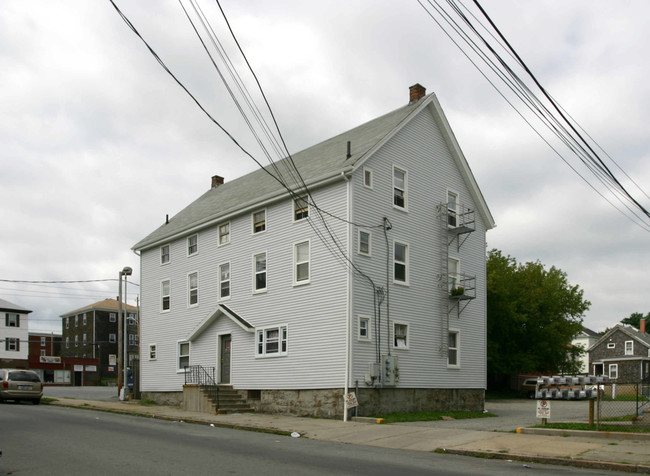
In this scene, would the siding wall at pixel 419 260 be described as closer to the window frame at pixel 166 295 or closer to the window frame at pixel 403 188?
the window frame at pixel 403 188

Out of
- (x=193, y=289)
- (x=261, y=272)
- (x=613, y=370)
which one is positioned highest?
(x=261, y=272)

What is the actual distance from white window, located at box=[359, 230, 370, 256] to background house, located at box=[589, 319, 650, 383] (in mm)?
47609

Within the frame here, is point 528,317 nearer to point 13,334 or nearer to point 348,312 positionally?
point 348,312

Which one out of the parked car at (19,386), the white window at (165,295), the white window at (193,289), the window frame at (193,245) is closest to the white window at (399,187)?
the window frame at (193,245)

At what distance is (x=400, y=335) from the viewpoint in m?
23.7

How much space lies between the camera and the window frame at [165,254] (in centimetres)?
3209

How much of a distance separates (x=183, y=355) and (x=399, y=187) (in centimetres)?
1289

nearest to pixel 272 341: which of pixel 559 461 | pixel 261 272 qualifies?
pixel 261 272

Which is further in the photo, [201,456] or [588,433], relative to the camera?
[588,433]

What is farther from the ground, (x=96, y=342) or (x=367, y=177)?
(x=367, y=177)

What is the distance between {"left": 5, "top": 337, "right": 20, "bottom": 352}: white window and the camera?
75625mm

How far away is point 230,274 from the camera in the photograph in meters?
27.4

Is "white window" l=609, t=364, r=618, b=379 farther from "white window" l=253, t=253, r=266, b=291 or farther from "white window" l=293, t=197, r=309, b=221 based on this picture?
"white window" l=293, t=197, r=309, b=221

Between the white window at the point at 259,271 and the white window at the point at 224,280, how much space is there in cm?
211
